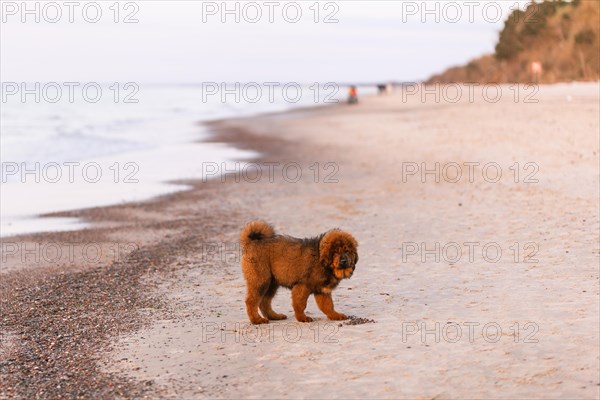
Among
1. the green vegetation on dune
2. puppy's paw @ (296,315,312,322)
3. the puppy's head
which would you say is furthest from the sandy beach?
the green vegetation on dune

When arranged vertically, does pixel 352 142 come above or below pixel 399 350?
above

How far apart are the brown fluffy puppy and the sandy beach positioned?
24cm

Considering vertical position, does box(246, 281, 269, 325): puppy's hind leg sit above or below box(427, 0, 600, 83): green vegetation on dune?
below

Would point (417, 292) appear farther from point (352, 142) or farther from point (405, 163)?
point (352, 142)

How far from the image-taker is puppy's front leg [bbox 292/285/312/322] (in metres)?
7.68

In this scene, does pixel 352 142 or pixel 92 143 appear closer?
pixel 352 142

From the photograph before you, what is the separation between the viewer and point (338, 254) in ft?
24.4

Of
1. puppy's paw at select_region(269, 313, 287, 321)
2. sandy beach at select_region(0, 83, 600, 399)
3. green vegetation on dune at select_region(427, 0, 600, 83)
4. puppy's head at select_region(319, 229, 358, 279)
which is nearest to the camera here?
sandy beach at select_region(0, 83, 600, 399)

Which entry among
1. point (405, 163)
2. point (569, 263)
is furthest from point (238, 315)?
point (405, 163)

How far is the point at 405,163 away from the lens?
21.2 meters

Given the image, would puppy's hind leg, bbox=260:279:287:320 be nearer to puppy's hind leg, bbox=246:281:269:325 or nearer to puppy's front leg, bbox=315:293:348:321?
puppy's hind leg, bbox=246:281:269:325

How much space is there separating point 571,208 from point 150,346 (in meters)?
8.11

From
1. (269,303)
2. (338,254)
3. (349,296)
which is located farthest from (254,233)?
(349,296)

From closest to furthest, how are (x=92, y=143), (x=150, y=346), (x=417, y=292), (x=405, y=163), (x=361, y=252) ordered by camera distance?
(x=150, y=346), (x=417, y=292), (x=361, y=252), (x=405, y=163), (x=92, y=143)
